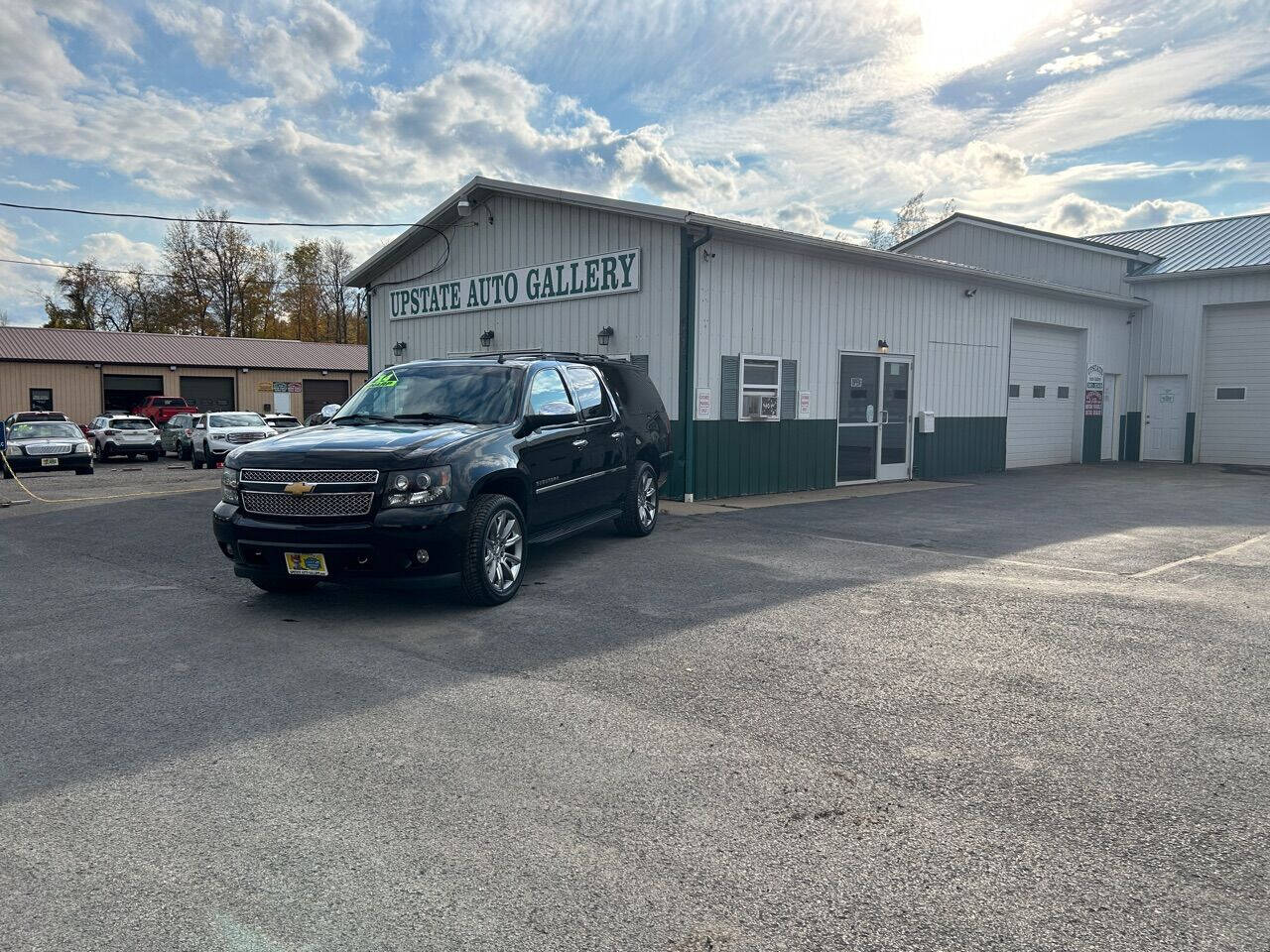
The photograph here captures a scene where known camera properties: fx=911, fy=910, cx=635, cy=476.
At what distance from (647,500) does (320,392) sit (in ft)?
119

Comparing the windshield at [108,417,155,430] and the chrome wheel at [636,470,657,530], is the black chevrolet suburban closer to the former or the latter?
the chrome wheel at [636,470,657,530]

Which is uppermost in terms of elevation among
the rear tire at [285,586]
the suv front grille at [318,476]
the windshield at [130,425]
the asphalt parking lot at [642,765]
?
the suv front grille at [318,476]

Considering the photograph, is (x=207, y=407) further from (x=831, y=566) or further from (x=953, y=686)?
(x=953, y=686)

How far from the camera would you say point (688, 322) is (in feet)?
42.5

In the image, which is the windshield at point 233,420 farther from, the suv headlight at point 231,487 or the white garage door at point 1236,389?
the white garage door at point 1236,389

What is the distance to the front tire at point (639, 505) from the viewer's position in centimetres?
984

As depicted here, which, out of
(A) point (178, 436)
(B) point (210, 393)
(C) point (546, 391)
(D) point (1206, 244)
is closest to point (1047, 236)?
(D) point (1206, 244)

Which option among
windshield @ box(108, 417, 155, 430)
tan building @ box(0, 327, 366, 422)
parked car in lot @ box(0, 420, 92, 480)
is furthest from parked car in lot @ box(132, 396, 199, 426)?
parked car in lot @ box(0, 420, 92, 480)

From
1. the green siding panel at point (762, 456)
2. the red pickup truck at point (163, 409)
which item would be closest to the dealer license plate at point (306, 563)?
the green siding panel at point (762, 456)

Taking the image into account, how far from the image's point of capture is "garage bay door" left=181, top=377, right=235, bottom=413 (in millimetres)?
39906

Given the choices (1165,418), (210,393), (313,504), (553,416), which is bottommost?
(313,504)

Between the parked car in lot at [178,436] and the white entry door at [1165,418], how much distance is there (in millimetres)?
27094

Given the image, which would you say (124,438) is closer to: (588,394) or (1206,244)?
(588,394)

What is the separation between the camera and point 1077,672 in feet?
17.2
